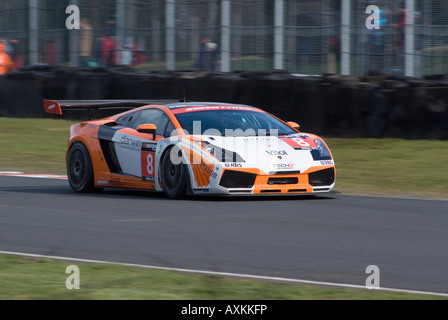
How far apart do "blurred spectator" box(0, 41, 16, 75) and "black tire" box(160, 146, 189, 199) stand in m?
11.9

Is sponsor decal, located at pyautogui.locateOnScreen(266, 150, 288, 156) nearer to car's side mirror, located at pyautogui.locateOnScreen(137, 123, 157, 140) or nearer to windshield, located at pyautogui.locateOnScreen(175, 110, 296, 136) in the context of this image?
windshield, located at pyautogui.locateOnScreen(175, 110, 296, 136)

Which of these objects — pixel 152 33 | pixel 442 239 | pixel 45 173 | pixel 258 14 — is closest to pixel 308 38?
pixel 258 14

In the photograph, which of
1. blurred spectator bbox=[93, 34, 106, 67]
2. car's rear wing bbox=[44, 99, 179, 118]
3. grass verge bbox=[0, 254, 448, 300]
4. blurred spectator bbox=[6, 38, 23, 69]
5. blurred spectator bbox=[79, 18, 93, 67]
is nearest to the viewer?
grass verge bbox=[0, 254, 448, 300]

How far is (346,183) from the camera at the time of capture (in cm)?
1176

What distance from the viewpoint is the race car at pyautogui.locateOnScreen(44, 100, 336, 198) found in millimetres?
8922

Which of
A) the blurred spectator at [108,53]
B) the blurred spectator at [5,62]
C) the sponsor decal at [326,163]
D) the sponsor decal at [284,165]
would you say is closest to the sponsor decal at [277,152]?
the sponsor decal at [284,165]

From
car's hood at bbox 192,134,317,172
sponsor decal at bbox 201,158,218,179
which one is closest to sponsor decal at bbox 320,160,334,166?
car's hood at bbox 192,134,317,172

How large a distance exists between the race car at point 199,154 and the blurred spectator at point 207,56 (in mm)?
6179

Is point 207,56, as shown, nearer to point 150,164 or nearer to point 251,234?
point 150,164

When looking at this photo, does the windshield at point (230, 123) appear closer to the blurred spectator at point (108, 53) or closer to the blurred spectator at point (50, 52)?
the blurred spectator at point (108, 53)

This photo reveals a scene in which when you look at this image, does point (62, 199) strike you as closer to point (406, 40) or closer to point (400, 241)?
point (400, 241)

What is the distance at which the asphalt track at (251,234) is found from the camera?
5715 mm

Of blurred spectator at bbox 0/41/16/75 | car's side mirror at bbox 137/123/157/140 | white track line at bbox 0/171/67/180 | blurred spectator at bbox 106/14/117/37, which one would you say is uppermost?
blurred spectator at bbox 106/14/117/37
